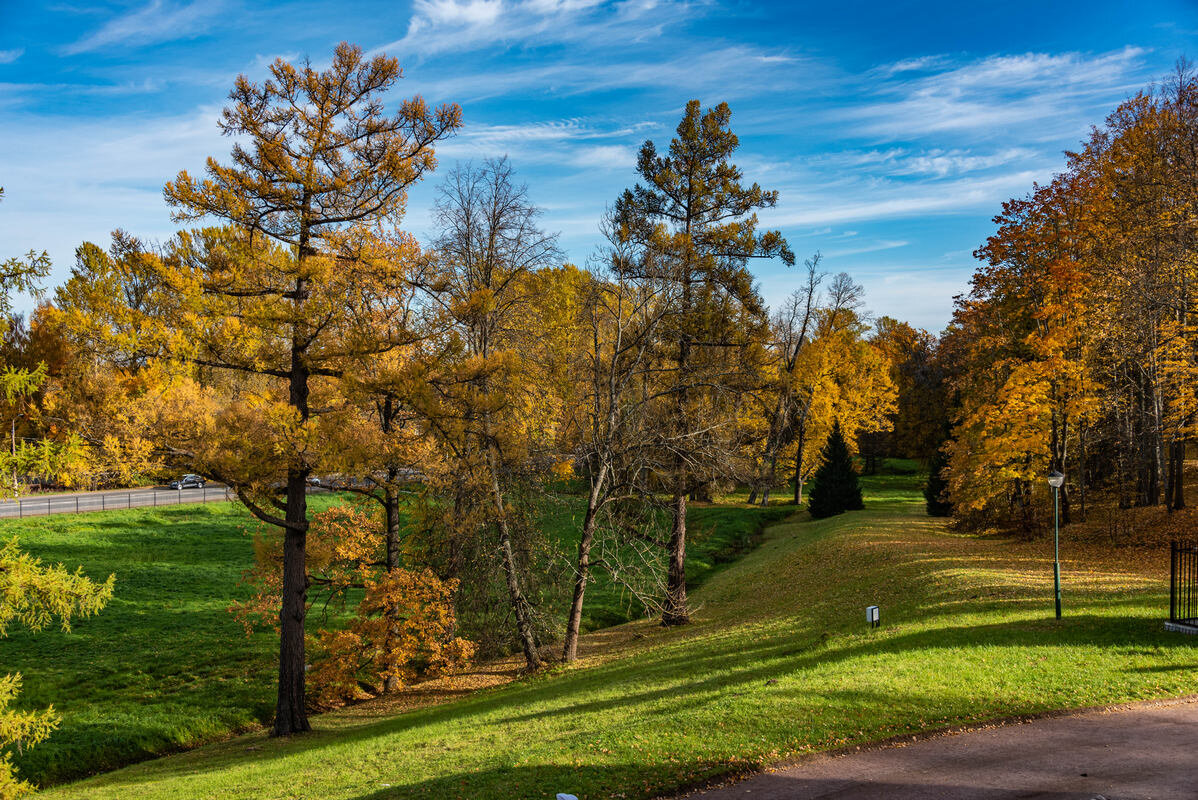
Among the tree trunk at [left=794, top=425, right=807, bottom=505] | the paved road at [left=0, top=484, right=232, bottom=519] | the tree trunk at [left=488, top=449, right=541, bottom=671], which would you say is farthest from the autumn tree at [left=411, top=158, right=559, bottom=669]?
the tree trunk at [left=794, top=425, right=807, bottom=505]

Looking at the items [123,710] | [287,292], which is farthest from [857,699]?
[123,710]

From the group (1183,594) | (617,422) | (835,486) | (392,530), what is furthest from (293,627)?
(835,486)

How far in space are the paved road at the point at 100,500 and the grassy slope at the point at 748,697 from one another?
28437mm

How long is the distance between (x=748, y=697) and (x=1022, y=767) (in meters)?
4.06

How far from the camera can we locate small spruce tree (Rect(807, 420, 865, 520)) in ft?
142

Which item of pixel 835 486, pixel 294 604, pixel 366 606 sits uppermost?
pixel 835 486

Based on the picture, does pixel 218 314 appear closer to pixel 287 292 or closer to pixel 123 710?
pixel 287 292

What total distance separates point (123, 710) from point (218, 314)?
12.3 metres

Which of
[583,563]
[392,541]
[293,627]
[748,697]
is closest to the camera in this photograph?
[748,697]

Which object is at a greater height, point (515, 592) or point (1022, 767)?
point (1022, 767)

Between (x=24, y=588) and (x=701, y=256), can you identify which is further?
(x=701, y=256)

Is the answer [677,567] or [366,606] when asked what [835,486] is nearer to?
[677,567]

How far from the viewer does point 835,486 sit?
142 ft

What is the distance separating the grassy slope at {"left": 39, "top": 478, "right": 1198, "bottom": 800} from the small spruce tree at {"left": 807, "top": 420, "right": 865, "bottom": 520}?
2135 centimetres
